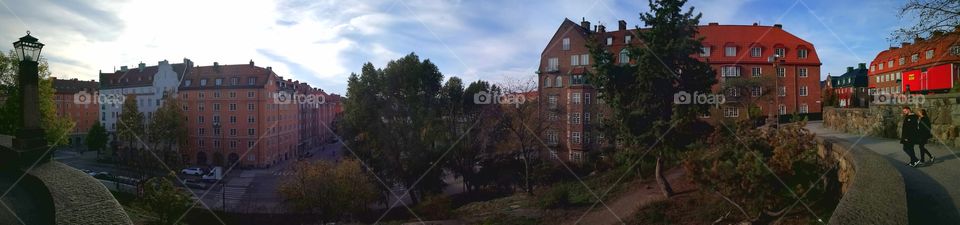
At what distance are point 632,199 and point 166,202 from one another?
51.6 feet

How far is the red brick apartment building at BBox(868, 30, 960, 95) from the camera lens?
38.0ft

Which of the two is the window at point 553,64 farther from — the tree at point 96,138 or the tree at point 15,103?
→ the tree at point 96,138

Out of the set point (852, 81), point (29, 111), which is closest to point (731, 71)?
point (852, 81)

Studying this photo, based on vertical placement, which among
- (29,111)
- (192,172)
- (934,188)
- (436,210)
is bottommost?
(192,172)

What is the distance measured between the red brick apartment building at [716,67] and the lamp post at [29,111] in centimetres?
2753

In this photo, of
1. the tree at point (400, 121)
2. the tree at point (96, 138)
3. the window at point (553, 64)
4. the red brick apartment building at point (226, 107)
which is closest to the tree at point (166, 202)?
the tree at point (400, 121)

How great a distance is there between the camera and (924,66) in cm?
2091

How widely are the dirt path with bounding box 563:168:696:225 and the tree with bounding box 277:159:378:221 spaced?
413 inches

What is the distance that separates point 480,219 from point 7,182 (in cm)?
1294

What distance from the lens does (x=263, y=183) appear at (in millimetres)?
39688

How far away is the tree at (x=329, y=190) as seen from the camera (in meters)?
20.4

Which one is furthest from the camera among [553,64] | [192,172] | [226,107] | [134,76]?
[134,76]

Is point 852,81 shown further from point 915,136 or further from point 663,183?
point 915,136

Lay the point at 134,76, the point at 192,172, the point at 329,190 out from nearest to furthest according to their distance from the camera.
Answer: the point at 329,190, the point at 192,172, the point at 134,76
